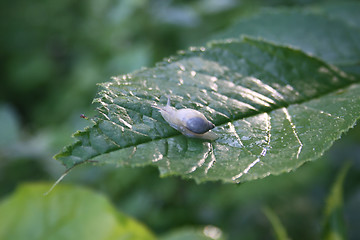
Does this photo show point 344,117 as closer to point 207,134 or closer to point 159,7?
point 207,134

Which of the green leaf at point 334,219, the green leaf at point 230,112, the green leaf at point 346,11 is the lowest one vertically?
the green leaf at point 334,219

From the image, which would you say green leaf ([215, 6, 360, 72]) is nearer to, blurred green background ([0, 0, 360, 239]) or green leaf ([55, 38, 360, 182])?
green leaf ([55, 38, 360, 182])

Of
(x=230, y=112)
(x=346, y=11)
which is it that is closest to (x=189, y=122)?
(x=230, y=112)

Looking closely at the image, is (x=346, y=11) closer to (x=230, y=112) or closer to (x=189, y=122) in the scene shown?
(x=230, y=112)

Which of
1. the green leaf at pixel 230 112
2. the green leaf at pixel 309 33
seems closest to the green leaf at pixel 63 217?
the green leaf at pixel 230 112

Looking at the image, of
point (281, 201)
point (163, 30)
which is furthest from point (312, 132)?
point (163, 30)

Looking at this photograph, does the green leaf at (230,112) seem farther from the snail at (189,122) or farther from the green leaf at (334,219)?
the green leaf at (334,219)

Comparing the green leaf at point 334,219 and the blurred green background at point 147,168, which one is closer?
the green leaf at point 334,219
